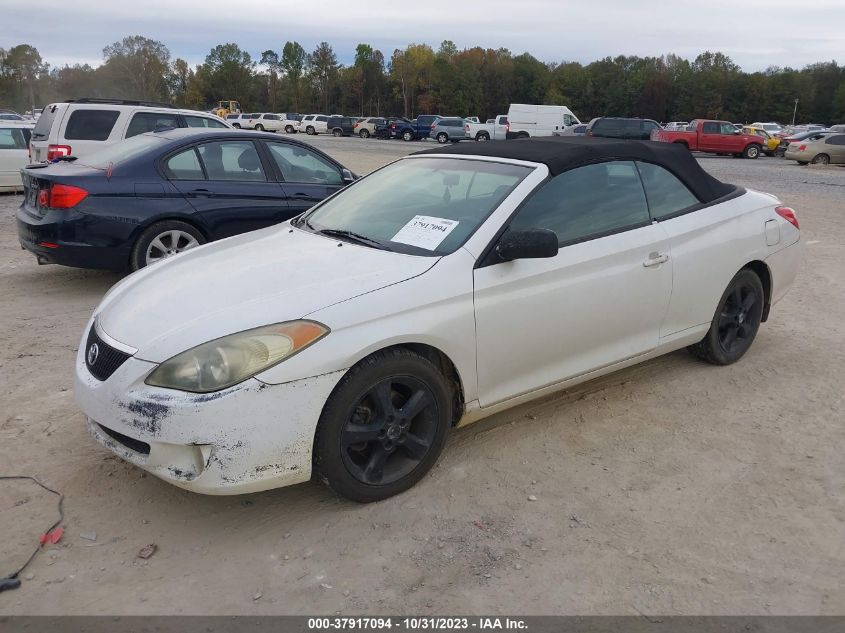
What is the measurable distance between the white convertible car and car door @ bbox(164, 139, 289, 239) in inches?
101

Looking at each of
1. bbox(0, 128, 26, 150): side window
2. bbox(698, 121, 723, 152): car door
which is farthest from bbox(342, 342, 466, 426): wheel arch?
bbox(698, 121, 723, 152): car door

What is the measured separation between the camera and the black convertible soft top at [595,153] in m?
3.97

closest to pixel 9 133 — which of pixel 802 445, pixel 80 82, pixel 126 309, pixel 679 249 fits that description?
pixel 126 309

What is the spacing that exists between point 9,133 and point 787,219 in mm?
14040

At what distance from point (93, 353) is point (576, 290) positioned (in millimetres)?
2379

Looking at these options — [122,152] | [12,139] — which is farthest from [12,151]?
[122,152]

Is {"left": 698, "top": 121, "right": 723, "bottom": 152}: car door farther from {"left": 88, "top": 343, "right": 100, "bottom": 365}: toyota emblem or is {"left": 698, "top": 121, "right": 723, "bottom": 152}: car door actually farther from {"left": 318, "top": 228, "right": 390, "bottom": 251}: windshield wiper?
{"left": 88, "top": 343, "right": 100, "bottom": 365}: toyota emblem

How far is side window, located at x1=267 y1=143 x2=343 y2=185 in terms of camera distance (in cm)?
725

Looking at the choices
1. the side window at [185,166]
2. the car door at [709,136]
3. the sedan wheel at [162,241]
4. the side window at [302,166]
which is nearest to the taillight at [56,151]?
the side window at [185,166]

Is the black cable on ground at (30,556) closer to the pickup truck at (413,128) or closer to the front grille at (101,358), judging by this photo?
the front grille at (101,358)

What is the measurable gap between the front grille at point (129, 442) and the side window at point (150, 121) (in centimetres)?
921

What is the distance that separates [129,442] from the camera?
2.96m

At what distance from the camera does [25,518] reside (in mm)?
3059
